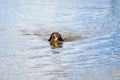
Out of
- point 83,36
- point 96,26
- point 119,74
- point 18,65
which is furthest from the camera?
point 96,26

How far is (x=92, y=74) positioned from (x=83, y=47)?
4671 mm

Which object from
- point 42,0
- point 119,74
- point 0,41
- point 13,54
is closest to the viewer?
point 119,74

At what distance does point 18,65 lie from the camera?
14.6 metres

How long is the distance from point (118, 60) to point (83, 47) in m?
2.94

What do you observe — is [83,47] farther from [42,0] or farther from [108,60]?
[42,0]

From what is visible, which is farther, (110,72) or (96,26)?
(96,26)

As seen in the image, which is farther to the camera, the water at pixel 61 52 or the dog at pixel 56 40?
the dog at pixel 56 40

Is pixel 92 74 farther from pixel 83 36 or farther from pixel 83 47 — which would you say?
pixel 83 36

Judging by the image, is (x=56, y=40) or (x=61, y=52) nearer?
(x=61, y=52)

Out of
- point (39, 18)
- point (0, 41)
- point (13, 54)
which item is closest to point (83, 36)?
point (0, 41)

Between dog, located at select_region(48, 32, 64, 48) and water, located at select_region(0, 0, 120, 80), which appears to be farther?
dog, located at select_region(48, 32, 64, 48)

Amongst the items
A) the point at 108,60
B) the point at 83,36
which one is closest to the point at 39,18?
the point at 83,36

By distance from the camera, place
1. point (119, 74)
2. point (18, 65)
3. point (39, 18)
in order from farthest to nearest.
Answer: point (39, 18), point (18, 65), point (119, 74)

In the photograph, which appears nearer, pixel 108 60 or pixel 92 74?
pixel 92 74
